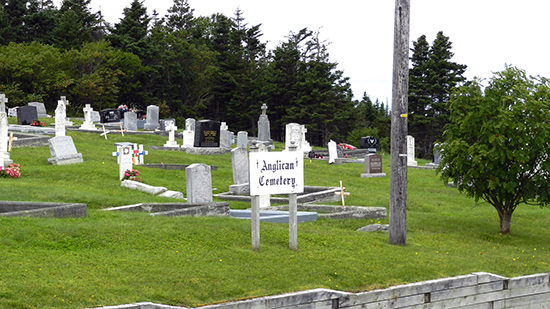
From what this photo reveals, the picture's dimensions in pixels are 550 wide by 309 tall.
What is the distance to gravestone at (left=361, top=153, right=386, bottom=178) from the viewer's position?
27.1 metres

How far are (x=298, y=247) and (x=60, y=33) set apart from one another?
5910 centimetres

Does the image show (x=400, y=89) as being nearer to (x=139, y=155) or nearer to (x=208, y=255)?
(x=208, y=255)

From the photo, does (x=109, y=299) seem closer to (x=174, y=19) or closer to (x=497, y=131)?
(x=497, y=131)

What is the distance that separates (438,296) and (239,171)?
438 inches

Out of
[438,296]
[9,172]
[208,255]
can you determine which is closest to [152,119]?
[9,172]

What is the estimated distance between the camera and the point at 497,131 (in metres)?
14.6

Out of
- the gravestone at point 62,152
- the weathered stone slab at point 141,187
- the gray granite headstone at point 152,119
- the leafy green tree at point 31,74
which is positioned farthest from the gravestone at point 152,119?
the weathered stone slab at point 141,187

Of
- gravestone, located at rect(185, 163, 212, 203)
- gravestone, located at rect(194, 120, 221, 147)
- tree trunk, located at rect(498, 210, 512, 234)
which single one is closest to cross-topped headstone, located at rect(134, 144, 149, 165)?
gravestone, located at rect(194, 120, 221, 147)

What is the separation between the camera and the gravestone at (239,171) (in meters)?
19.8

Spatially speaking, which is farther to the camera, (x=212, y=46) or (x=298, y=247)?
(x=212, y=46)

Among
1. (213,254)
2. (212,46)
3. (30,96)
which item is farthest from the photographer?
(212,46)

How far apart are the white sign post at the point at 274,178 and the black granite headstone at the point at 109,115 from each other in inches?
1458

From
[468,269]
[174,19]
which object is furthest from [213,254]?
[174,19]

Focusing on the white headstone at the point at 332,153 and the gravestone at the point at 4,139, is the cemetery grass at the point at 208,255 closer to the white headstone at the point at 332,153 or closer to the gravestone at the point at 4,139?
the gravestone at the point at 4,139
